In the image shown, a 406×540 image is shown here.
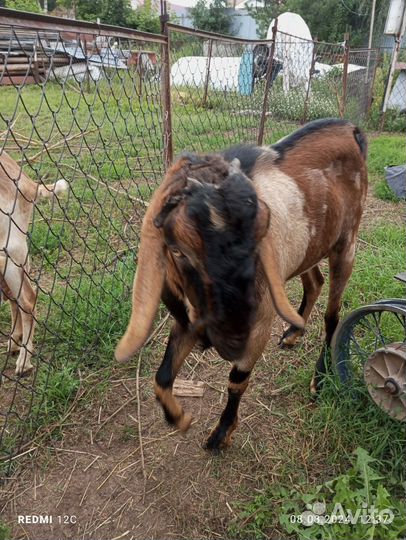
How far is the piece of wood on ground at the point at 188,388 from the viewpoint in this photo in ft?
9.00

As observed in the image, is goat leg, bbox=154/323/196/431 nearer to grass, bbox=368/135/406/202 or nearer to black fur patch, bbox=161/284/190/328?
black fur patch, bbox=161/284/190/328

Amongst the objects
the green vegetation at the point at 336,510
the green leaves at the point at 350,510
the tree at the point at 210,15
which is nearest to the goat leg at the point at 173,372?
the green vegetation at the point at 336,510

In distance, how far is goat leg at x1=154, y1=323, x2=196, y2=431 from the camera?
80.0 inches

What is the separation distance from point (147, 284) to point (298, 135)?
1.41 m

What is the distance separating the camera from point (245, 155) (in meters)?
2.10

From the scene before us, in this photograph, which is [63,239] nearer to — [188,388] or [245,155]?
[188,388]

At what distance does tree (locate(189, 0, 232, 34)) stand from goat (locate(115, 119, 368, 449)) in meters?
34.6

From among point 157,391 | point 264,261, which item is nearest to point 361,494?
point 157,391

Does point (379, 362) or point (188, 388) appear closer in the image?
point (379, 362)

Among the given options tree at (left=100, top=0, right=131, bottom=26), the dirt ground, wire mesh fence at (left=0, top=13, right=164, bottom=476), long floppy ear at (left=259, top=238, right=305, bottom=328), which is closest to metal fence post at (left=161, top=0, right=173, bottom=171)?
wire mesh fence at (left=0, top=13, right=164, bottom=476)

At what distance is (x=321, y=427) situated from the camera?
246 cm

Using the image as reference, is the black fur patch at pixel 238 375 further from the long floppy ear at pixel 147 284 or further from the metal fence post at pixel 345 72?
the metal fence post at pixel 345 72

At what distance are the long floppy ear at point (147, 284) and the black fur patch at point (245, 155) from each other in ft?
1.71

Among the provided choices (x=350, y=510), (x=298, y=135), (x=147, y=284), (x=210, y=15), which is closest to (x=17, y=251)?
(x=147, y=284)
